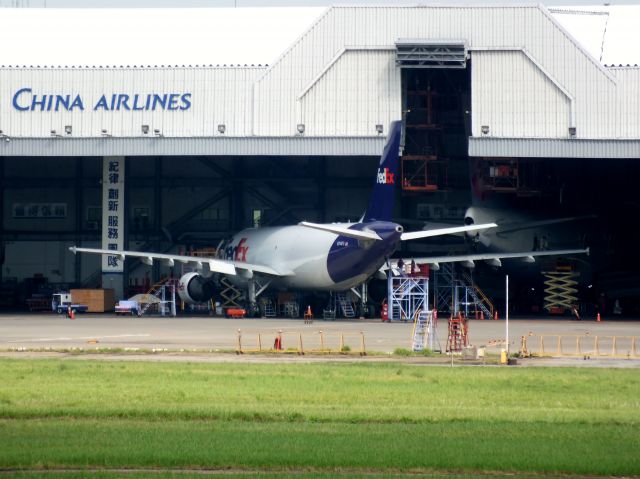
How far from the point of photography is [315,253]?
219 ft

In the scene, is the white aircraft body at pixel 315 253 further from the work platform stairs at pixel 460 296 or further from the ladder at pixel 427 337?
the ladder at pixel 427 337

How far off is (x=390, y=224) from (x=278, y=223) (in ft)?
90.9

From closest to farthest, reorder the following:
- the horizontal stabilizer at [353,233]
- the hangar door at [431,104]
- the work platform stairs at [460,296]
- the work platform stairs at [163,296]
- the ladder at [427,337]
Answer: the ladder at [427,337] < the horizontal stabilizer at [353,233] < the hangar door at [431,104] < the work platform stairs at [460,296] < the work platform stairs at [163,296]

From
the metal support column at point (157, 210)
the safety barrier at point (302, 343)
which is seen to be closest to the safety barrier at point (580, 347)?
the safety barrier at point (302, 343)

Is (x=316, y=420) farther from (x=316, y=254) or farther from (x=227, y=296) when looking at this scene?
(x=227, y=296)

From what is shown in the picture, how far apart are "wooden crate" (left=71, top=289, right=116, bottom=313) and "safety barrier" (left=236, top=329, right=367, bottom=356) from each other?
82.8 feet

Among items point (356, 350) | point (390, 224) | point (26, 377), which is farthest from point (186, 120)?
point (26, 377)

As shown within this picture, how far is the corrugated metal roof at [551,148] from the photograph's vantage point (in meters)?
65.9

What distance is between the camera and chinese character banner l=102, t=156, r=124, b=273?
74312 millimetres

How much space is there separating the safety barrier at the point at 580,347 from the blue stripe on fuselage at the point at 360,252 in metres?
12.9

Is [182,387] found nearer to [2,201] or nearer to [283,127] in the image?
[283,127]

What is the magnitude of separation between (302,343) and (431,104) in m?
32.9

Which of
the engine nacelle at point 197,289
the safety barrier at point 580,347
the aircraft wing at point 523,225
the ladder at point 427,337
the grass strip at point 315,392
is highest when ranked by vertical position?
the aircraft wing at point 523,225

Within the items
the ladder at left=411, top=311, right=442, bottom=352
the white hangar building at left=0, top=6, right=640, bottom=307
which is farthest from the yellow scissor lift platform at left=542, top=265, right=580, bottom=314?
the ladder at left=411, top=311, right=442, bottom=352
